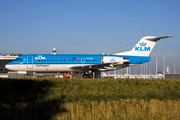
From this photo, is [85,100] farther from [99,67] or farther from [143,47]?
[143,47]

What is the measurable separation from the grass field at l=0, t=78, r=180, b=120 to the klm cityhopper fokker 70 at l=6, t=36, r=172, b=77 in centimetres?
1181

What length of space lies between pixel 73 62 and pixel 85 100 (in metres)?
19.2

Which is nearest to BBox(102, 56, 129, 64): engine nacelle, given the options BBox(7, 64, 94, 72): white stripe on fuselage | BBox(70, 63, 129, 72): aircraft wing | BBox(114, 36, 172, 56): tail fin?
BBox(70, 63, 129, 72): aircraft wing

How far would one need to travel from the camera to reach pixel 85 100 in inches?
639

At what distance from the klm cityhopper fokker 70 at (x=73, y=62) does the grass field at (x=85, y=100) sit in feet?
38.7

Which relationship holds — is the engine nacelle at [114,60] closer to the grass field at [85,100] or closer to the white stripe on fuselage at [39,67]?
the white stripe on fuselage at [39,67]

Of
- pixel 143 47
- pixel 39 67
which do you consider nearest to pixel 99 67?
pixel 143 47

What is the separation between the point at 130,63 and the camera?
120ft

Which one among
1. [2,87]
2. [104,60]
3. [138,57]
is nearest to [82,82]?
[2,87]

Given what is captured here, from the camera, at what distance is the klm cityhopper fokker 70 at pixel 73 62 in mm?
34500

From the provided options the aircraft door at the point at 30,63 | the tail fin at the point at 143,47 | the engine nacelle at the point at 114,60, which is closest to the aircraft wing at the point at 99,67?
the engine nacelle at the point at 114,60

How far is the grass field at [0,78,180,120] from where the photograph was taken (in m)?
13.8

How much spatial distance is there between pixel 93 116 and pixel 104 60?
22.3 m

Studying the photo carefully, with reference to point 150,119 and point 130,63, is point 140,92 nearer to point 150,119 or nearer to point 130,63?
point 150,119
